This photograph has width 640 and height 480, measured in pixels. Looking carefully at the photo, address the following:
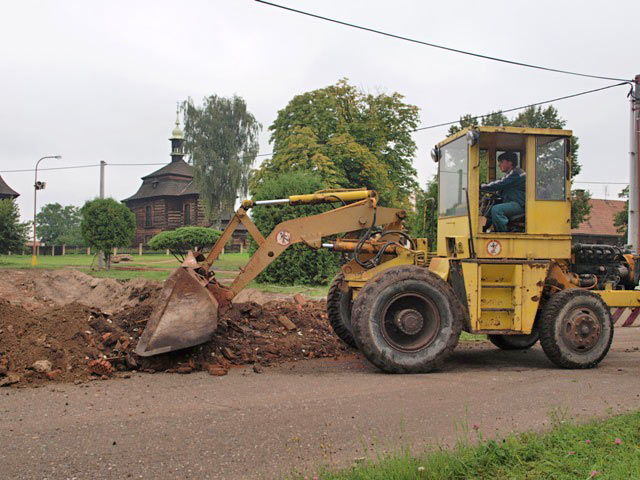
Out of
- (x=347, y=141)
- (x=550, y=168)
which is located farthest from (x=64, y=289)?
(x=347, y=141)

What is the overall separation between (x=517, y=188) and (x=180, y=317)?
4.47 m

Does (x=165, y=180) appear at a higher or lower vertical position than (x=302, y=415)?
higher

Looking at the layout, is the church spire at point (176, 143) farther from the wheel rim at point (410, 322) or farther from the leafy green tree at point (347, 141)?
the wheel rim at point (410, 322)

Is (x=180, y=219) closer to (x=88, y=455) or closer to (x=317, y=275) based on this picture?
(x=317, y=275)

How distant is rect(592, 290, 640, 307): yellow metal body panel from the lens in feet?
26.1

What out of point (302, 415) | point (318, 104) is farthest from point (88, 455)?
point (318, 104)

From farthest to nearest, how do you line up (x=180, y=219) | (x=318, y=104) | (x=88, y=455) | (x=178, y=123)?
(x=178, y=123) → (x=180, y=219) → (x=318, y=104) → (x=88, y=455)

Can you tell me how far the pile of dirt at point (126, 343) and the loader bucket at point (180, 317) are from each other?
0.30 m

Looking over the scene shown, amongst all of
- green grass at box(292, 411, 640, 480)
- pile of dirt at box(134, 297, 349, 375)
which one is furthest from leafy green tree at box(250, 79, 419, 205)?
green grass at box(292, 411, 640, 480)

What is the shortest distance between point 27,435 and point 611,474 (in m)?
4.12

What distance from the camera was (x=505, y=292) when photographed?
7520 millimetres

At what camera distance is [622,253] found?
28.3 feet

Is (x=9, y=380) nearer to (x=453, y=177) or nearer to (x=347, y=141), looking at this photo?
(x=453, y=177)

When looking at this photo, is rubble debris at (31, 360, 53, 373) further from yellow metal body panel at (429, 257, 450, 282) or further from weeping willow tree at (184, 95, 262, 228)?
weeping willow tree at (184, 95, 262, 228)
